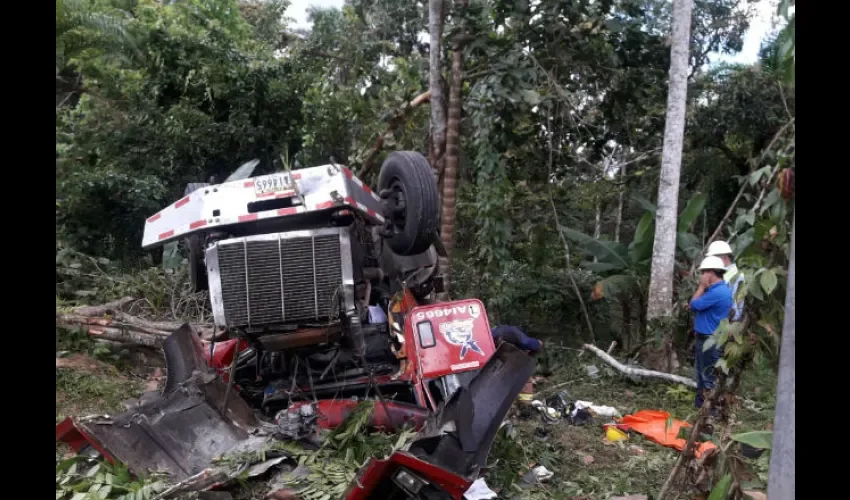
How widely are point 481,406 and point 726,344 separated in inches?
73.7

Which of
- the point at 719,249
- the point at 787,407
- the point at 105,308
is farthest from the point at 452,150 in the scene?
the point at 787,407

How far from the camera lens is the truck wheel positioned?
5199mm

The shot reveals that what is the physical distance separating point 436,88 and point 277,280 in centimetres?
544

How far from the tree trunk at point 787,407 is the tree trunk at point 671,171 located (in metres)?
6.55

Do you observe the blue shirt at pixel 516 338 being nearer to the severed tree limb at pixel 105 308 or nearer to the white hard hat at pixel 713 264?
the white hard hat at pixel 713 264

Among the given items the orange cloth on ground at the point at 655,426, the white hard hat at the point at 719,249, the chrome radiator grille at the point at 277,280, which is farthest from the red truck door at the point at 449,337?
the white hard hat at the point at 719,249

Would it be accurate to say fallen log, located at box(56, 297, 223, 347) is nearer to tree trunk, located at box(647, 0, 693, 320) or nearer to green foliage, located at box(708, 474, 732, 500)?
tree trunk, located at box(647, 0, 693, 320)

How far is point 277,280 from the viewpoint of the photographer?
448 cm

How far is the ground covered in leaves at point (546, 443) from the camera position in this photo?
164 inches

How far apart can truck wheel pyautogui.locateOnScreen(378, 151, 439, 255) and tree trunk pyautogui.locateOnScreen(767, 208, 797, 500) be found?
3.60 metres

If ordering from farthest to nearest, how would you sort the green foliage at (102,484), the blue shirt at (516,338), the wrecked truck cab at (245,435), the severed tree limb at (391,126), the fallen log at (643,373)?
the severed tree limb at (391,126) < the fallen log at (643,373) < the blue shirt at (516,338) < the green foliage at (102,484) < the wrecked truck cab at (245,435)

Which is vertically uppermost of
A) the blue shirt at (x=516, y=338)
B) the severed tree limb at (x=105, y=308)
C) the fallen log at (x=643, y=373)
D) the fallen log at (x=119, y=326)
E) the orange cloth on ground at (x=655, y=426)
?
the blue shirt at (x=516, y=338)

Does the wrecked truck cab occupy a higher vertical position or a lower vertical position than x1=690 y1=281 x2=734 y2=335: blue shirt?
lower

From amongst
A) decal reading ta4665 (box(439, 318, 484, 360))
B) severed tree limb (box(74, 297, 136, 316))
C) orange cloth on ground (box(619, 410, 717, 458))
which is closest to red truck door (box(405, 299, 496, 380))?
decal reading ta4665 (box(439, 318, 484, 360))
